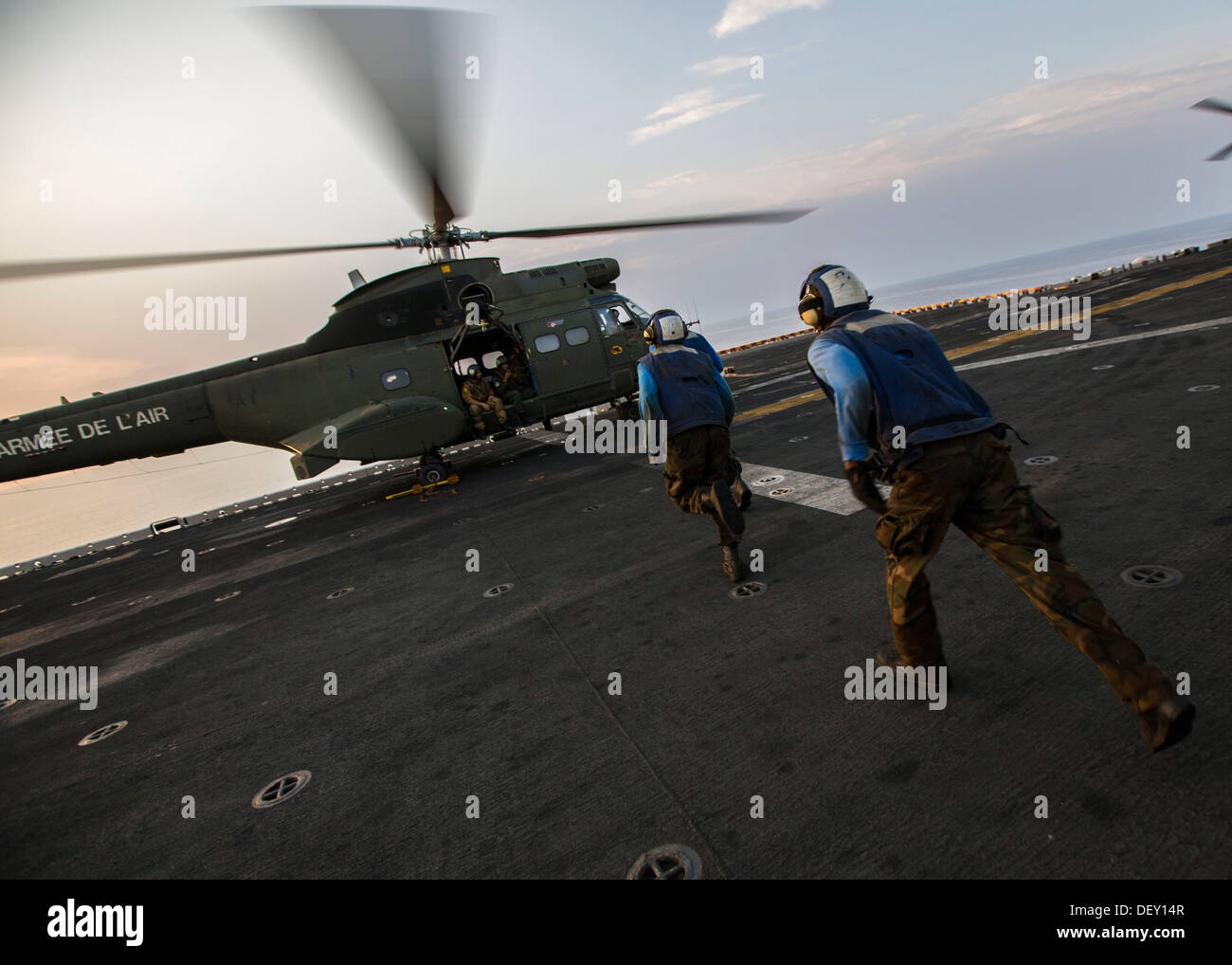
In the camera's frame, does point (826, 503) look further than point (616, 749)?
Yes

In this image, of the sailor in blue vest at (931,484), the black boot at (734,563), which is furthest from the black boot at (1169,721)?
the black boot at (734,563)

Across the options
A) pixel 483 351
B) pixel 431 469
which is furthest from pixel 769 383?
pixel 431 469

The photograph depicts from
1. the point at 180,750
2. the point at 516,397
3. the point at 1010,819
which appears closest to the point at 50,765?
the point at 180,750

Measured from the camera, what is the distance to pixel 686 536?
6.45 m

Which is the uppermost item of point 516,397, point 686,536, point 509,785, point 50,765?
point 516,397

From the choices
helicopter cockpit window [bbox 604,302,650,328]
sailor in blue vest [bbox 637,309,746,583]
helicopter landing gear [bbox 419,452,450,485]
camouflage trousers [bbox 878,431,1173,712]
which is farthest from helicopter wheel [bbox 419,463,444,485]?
camouflage trousers [bbox 878,431,1173,712]

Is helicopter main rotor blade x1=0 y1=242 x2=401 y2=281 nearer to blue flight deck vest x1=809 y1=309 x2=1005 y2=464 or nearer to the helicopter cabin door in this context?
the helicopter cabin door

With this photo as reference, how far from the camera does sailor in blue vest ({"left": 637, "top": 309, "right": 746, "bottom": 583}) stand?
526 centimetres

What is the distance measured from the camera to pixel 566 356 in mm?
12586

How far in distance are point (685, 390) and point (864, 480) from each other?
246cm

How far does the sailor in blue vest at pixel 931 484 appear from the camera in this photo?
2.58 metres

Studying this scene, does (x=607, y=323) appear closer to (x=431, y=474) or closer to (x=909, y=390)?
(x=431, y=474)
